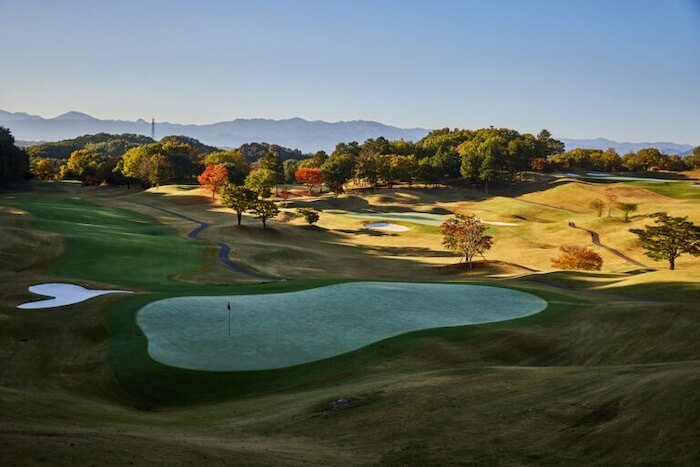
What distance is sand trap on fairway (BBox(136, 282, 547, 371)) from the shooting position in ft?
93.1

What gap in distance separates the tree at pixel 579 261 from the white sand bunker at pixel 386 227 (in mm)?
32792

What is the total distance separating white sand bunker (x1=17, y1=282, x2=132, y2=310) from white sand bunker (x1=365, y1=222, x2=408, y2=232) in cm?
6038

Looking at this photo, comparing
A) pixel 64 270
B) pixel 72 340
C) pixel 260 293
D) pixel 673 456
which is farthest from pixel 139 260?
pixel 673 456

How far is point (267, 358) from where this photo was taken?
91.7 feet

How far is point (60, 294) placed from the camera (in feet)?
130

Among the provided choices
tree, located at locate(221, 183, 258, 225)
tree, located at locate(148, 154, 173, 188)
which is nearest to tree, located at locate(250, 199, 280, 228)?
tree, located at locate(221, 183, 258, 225)

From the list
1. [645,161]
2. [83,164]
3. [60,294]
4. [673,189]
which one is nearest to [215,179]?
[83,164]

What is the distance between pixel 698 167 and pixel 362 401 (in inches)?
8495

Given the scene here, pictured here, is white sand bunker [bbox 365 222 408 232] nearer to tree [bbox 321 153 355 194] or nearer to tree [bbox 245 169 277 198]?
tree [bbox 245 169 277 198]

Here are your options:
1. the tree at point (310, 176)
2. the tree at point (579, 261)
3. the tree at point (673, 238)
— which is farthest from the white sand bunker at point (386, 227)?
the tree at point (673, 238)

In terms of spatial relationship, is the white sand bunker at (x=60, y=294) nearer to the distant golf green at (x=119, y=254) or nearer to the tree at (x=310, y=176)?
the distant golf green at (x=119, y=254)

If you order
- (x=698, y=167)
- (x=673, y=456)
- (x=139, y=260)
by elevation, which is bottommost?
(x=139, y=260)

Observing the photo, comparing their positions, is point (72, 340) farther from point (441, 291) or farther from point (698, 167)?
point (698, 167)

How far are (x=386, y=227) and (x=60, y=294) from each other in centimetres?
6553
